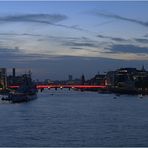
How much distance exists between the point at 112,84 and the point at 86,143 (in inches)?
2286

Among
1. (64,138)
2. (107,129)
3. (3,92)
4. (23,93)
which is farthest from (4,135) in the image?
(3,92)

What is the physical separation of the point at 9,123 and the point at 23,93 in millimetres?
21459

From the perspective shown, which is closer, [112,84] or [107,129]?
[107,129]

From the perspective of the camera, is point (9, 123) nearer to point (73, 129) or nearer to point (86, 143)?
point (73, 129)

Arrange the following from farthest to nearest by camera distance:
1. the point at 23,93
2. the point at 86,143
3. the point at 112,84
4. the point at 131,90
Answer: the point at 112,84 < the point at 131,90 < the point at 23,93 < the point at 86,143

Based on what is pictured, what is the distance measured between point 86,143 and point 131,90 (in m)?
49.8

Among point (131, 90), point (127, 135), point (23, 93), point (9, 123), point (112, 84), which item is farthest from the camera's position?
point (112, 84)

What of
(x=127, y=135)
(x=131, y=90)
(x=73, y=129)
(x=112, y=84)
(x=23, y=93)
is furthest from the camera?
(x=112, y=84)

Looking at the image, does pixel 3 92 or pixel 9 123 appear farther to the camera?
pixel 3 92

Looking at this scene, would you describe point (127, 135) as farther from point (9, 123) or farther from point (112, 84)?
point (112, 84)

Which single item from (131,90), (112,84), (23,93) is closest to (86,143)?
(23,93)

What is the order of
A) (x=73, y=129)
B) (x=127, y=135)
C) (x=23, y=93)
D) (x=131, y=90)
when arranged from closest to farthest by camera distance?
(x=127, y=135)
(x=73, y=129)
(x=23, y=93)
(x=131, y=90)

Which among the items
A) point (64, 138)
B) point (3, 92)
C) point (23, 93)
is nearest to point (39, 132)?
point (64, 138)

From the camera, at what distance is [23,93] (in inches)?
1554
